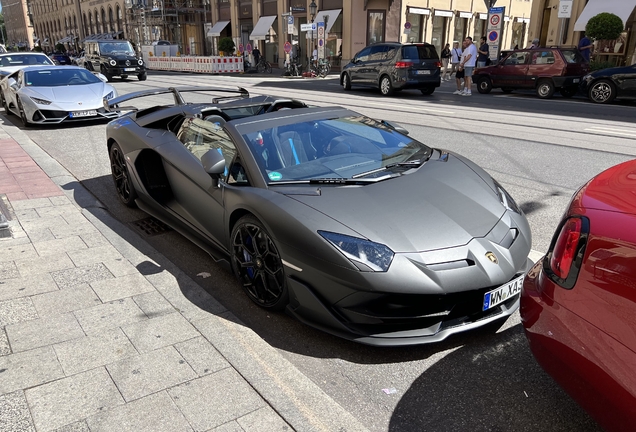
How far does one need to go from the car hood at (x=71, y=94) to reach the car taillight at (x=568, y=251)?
10536mm

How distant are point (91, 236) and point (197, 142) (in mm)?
1393

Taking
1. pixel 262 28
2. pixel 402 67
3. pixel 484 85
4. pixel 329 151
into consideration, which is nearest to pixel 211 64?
pixel 262 28

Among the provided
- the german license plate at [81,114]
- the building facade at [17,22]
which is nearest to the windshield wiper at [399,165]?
the german license plate at [81,114]

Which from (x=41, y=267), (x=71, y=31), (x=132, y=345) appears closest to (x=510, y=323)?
(x=132, y=345)

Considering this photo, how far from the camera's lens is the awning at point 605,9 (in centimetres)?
2136

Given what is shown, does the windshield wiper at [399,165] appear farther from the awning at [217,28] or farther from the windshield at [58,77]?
the awning at [217,28]

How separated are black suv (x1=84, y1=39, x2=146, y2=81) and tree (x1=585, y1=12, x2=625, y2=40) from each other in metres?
19.3

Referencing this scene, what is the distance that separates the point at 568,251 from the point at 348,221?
1.23m

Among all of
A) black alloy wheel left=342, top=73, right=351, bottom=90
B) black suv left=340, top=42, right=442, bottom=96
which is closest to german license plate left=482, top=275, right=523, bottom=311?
black suv left=340, top=42, right=442, bottom=96

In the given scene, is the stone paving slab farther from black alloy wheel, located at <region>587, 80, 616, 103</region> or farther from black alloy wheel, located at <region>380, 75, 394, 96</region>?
black alloy wheel, located at <region>587, 80, 616, 103</region>

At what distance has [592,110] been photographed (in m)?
13.4

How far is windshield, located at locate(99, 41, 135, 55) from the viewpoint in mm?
24375

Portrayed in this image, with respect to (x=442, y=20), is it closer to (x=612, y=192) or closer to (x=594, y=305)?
(x=612, y=192)

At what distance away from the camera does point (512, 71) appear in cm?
1700
